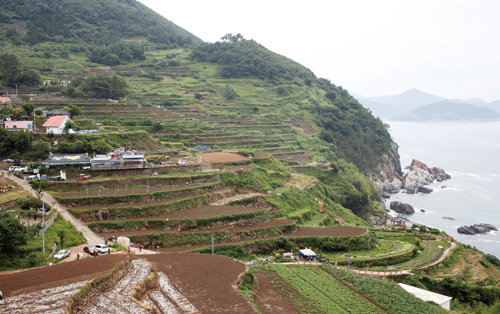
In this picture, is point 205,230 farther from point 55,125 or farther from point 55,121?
point 55,121

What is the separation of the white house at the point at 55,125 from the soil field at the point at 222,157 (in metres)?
16.0

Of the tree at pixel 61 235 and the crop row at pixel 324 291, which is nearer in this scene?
the crop row at pixel 324 291

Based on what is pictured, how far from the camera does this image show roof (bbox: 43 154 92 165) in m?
33.4

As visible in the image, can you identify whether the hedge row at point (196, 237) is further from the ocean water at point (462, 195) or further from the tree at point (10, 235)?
the ocean water at point (462, 195)

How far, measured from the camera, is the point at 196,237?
92.7 ft

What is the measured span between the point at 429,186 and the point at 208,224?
6777cm

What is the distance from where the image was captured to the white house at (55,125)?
38.5m

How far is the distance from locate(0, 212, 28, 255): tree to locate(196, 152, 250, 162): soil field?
2558cm

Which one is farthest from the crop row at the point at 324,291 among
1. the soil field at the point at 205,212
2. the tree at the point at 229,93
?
the tree at the point at 229,93

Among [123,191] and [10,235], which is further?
[123,191]

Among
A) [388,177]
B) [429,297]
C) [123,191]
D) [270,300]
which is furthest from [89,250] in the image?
[388,177]

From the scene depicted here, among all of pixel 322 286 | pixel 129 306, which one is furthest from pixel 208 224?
pixel 129 306

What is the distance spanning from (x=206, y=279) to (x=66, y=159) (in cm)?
2196

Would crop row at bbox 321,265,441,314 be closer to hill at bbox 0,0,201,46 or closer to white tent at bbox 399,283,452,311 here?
white tent at bbox 399,283,452,311
